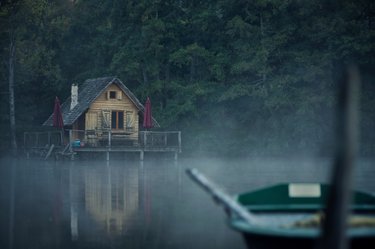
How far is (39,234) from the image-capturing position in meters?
13.0

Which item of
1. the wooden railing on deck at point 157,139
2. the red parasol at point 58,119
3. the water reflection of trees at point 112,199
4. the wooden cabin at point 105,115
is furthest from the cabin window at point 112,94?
the water reflection of trees at point 112,199

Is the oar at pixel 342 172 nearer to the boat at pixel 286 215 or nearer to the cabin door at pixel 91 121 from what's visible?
the boat at pixel 286 215

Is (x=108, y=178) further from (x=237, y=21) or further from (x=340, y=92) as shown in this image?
(x=237, y=21)

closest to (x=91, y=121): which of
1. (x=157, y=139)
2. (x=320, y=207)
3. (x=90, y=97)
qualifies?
(x=90, y=97)

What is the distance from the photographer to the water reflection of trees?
14.6 m

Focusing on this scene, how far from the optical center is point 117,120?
1809 inches

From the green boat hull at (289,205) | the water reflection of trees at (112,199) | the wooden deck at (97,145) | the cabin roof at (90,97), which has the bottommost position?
the water reflection of trees at (112,199)

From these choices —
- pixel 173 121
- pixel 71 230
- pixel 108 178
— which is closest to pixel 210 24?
pixel 173 121

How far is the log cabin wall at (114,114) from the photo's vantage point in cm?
4522

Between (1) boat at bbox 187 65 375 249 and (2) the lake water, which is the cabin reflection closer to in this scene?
(2) the lake water

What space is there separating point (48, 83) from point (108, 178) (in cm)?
2744

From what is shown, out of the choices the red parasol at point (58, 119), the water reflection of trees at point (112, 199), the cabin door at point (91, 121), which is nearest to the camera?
the water reflection of trees at point (112, 199)

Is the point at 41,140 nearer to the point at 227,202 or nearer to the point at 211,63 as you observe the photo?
the point at 211,63

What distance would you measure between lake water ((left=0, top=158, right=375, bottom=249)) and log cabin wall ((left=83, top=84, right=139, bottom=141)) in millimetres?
18218
